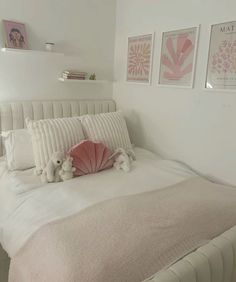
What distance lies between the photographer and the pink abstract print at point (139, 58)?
269 cm

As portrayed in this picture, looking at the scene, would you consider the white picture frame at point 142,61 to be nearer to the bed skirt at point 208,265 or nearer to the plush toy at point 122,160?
the plush toy at point 122,160

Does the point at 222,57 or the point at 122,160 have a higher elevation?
the point at 222,57

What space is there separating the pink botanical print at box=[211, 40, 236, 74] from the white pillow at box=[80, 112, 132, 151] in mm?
968

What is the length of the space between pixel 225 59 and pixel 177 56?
481 mm

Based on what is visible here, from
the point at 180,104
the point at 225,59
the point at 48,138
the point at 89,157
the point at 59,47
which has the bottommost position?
the point at 89,157

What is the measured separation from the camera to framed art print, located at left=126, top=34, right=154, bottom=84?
8.81 feet

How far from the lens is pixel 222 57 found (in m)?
2.09

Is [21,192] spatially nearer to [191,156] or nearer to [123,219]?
[123,219]

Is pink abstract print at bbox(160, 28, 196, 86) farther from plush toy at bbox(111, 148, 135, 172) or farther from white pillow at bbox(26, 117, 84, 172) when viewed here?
white pillow at bbox(26, 117, 84, 172)

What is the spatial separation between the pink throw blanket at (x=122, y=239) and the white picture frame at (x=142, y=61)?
1.49m

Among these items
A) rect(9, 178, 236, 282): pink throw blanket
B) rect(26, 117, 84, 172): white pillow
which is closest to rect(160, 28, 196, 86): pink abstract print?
rect(26, 117, 84, 172): white pillow

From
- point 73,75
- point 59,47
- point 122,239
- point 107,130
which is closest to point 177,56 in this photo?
point 107,130

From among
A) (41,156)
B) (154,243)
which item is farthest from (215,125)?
(41,156)

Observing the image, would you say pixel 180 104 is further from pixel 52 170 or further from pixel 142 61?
pixel 52 170
